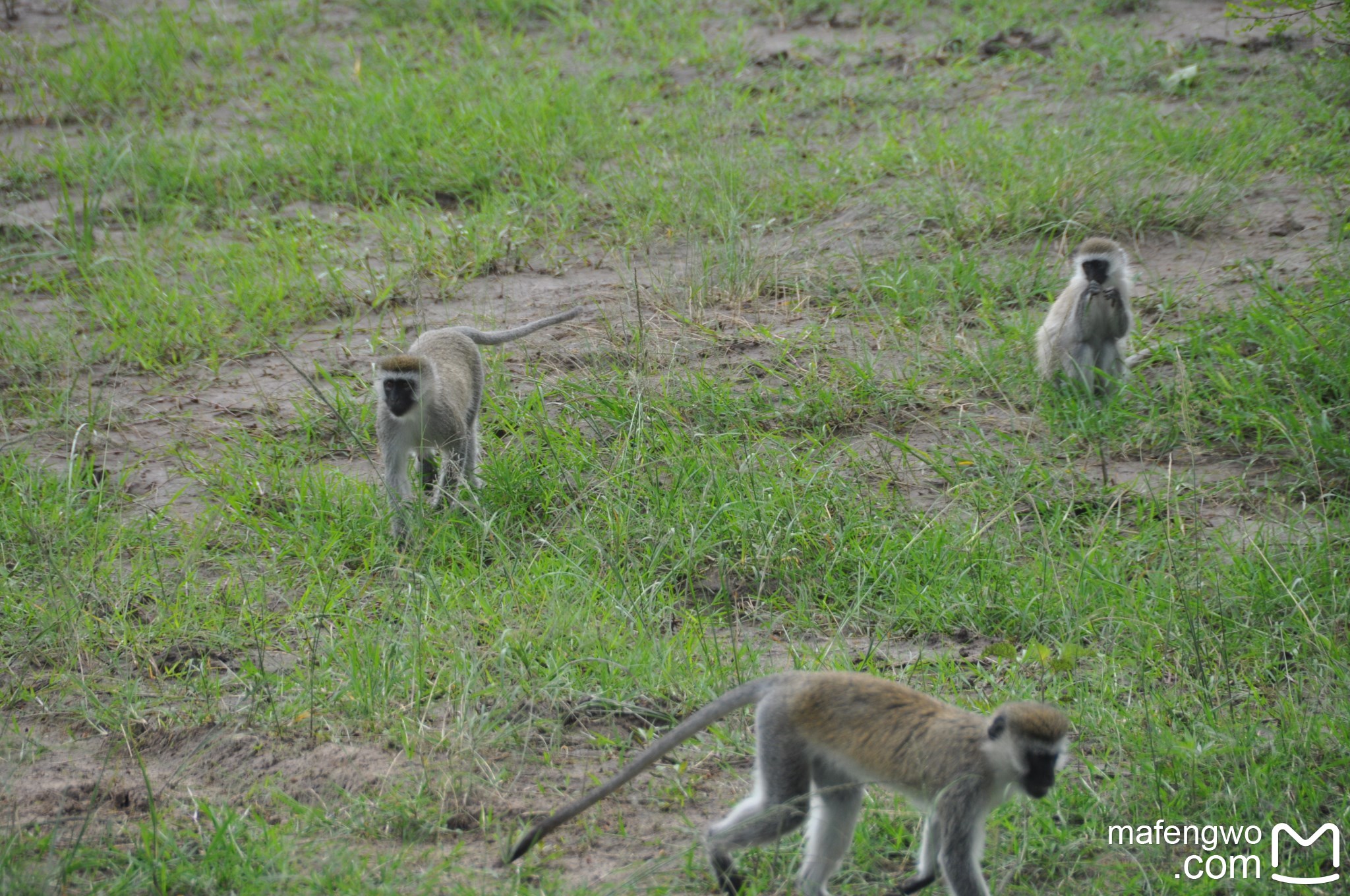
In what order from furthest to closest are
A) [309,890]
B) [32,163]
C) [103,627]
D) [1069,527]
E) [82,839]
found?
[32,163]
[1069,527]
[103,627]
[82,839]
[309,890]

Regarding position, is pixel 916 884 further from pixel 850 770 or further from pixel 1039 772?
pixel 1039 772

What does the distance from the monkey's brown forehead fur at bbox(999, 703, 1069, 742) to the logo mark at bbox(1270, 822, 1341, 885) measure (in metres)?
0.82

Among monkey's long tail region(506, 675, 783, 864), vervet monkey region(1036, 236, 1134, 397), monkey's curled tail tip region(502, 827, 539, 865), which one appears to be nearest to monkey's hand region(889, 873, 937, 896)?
monkey's long tail region(506, 675, 783, 864)

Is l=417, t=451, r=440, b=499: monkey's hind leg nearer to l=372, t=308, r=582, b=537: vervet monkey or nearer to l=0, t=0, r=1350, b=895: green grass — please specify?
l=372, t=308, r=582, b=537: vervet monkey

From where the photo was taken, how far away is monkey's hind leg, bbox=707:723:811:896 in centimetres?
285

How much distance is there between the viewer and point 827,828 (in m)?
2.91

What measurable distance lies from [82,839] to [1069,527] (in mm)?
3636

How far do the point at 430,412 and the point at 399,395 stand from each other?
0.64 ft

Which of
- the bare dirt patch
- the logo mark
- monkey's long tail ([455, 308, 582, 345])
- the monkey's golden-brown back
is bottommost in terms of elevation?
the bare dirt patch

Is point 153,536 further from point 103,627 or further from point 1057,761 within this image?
point 1057,761

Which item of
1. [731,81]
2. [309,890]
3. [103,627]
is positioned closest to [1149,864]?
[309,890]

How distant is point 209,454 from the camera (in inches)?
220

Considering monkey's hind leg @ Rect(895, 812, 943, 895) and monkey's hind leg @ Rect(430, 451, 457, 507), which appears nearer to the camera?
monkey's hind leg @ Rect(895, 812, 943, 895)

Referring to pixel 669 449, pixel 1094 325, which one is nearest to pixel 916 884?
pixel 669 449
